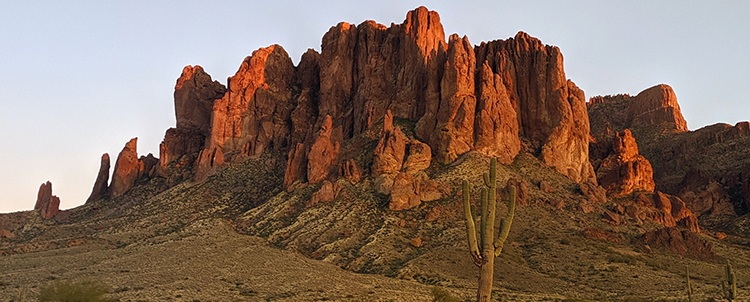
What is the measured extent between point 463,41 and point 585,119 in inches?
963

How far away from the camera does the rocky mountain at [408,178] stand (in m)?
67.5

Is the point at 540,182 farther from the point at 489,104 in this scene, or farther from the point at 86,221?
the point at 86,221

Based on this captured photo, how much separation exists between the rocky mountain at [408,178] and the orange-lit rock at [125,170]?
26 centimetres

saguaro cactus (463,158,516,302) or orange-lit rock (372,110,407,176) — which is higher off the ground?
orange-lit rock (372,110,407,176)

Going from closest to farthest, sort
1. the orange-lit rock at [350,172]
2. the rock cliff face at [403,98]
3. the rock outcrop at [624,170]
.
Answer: the orange-lit rock at [350,172] → the rock cliff face at [403,98] → the rock outcrop at [624,170]

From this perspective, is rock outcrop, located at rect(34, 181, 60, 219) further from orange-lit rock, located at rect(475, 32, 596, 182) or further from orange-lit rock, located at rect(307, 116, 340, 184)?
orange-lit rock, located at rect(475, 32, 596, 182)

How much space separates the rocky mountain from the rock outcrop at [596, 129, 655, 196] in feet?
1.10

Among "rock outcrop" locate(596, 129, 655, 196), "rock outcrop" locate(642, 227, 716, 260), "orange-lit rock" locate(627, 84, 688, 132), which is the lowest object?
"rock outcrop" locate(642, 227, 716, 260)

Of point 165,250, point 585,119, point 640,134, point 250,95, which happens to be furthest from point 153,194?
point 640,134

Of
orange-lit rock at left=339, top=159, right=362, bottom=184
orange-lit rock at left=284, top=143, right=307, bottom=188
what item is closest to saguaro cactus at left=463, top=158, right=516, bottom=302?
orange-lit rock at left=339, top=159, right=362, bottom=184

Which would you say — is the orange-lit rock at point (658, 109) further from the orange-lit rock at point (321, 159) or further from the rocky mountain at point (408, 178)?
the orange-lit rock at point (321, 159)

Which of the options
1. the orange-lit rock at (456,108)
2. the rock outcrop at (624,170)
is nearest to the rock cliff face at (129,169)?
the orange-lit rock at (456,108)

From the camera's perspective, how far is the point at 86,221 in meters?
98.4

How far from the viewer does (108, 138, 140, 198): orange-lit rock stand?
111125 mm
